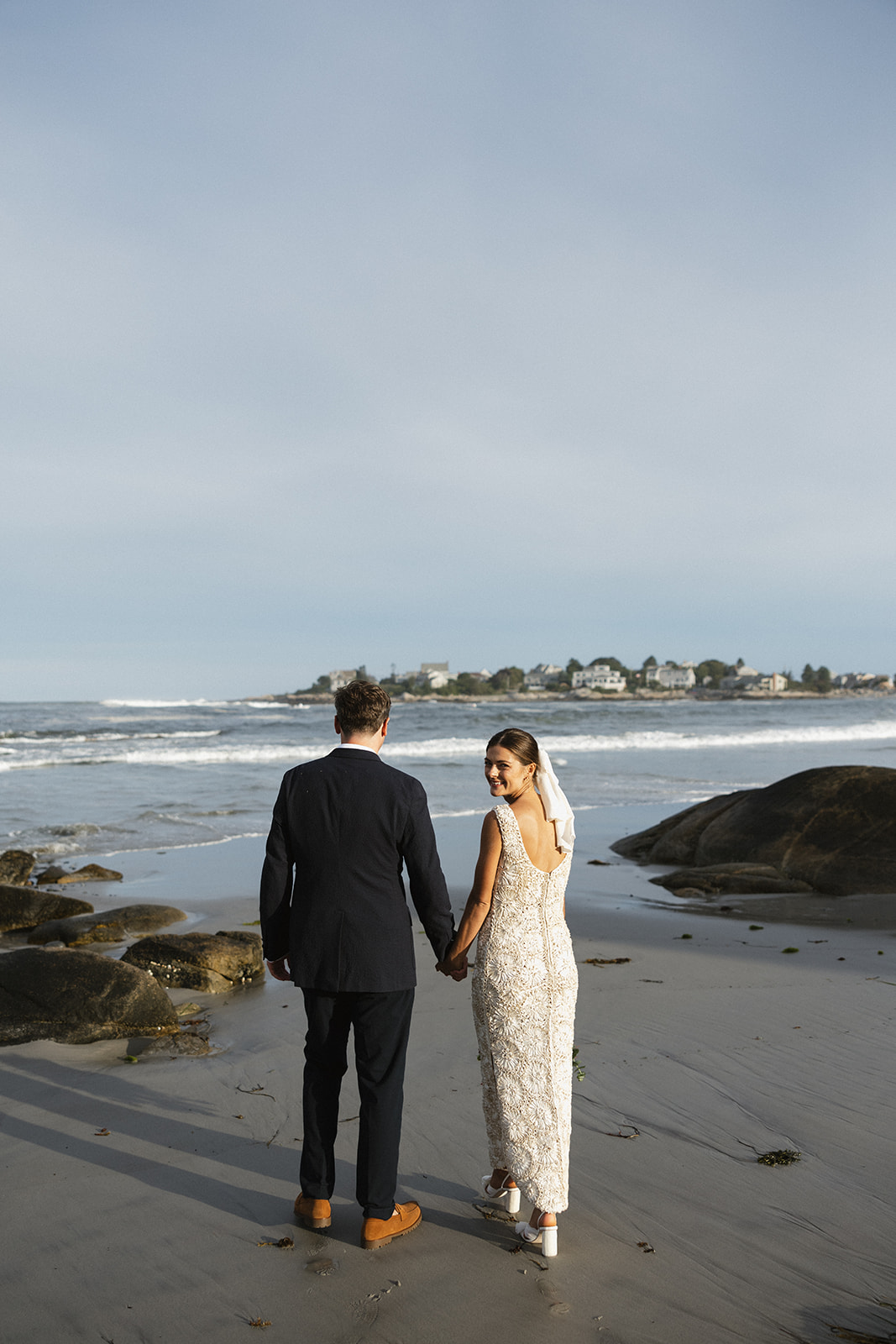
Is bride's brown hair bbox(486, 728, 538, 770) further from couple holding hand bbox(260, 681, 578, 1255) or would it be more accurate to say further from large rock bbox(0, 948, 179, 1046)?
large rock bbox(0, 948, 179, 1046)

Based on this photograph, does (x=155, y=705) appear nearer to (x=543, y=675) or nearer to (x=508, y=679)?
(x=508, y=679)

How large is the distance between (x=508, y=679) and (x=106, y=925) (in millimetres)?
107279

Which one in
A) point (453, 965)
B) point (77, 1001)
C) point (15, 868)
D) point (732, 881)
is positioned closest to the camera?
point (453, 965)

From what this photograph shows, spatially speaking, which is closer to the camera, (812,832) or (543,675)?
(812,832)

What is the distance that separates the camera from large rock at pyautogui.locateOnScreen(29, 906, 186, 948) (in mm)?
8156

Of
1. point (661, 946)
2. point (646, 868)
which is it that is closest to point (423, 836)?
point (661, 946)

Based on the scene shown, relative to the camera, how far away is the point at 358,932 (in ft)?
10.9

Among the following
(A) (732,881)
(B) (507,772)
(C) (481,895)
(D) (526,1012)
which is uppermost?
(B) (507,772)

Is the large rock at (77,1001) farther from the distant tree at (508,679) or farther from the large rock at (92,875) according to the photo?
the distant tree at (508,679)

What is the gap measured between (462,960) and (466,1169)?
3.89 feet

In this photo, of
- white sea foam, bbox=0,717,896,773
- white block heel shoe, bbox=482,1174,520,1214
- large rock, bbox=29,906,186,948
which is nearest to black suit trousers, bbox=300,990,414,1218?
white block heel shoe, bbox=482,1174,520,1214

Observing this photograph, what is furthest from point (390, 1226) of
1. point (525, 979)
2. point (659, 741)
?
point (659, 741)

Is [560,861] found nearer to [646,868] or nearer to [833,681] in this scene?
[646,868]

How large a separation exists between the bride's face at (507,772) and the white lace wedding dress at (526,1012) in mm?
100
